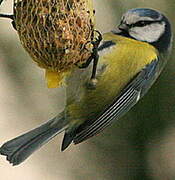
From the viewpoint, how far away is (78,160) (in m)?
3.82

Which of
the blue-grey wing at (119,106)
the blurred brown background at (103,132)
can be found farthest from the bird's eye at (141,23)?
the blurred brown background at (103,132)

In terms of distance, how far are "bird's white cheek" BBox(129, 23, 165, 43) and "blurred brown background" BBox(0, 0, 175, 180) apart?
1.08 metres

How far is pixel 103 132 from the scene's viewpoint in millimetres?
3703

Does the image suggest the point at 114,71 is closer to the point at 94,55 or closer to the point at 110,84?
the point at 110,84

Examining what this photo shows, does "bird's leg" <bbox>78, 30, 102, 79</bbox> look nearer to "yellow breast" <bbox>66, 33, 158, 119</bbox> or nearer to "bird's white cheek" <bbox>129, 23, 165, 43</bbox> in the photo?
"yellow breast" <bbox>66, 33, 158, 119</bbox>

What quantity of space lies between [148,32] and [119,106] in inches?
11.0

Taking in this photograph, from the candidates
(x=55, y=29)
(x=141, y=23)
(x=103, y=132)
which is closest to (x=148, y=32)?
(x=141, y=23)

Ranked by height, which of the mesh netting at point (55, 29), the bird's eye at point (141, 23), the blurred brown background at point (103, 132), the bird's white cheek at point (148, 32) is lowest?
the blurred brown background at point (103, 132)

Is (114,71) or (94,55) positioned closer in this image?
(94,55)

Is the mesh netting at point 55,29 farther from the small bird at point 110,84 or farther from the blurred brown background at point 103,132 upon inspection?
the blurred brown background at point 103,132

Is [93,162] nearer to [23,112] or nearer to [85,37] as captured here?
[23,112]

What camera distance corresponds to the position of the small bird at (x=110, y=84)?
234 cm

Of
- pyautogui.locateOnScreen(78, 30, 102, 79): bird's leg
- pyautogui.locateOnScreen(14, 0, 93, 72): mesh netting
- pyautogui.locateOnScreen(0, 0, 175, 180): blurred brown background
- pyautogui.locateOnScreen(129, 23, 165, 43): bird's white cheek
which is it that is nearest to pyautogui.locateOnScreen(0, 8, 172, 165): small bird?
pyautogui.locateOnScreen(129, 23, 165, 43): bird's white cheek

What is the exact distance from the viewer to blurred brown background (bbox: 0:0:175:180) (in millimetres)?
3580
